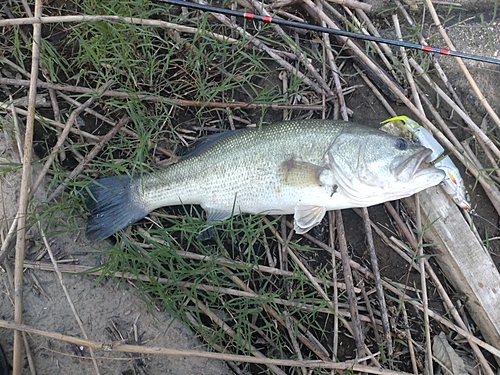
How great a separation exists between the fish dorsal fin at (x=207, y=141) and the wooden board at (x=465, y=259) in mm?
1572

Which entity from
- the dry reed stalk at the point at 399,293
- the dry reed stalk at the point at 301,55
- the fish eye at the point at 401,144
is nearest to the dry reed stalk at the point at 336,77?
the dry reed stalk at the point at 301,55

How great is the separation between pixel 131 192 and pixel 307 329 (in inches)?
68.0

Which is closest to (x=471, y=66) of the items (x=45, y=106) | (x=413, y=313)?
(x=413, y=313)

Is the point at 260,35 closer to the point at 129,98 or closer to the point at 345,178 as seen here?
the point at 129,98

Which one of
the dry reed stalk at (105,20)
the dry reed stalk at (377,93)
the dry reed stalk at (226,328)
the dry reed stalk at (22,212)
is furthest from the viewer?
the dry reed stalk at (377,93)

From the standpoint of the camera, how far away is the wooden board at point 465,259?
320 cm

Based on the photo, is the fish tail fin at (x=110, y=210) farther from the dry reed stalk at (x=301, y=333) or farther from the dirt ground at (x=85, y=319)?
the dry reed stalk at (x=301, y=333)

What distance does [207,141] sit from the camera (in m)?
3.21

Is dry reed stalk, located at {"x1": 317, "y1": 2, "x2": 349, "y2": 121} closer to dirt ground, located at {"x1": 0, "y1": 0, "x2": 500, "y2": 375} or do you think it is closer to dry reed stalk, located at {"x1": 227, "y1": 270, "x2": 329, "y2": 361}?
dry reed stalk, located at {"x1": 227, "y1": 270, "x2": 329, "y2": 361}

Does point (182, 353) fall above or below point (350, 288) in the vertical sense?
below

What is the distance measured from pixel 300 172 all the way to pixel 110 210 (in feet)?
4.78

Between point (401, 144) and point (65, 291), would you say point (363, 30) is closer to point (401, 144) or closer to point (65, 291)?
point (401, 144)

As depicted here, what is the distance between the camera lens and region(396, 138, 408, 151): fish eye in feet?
9.49

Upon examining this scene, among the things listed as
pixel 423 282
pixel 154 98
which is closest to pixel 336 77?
pixel 154 98
